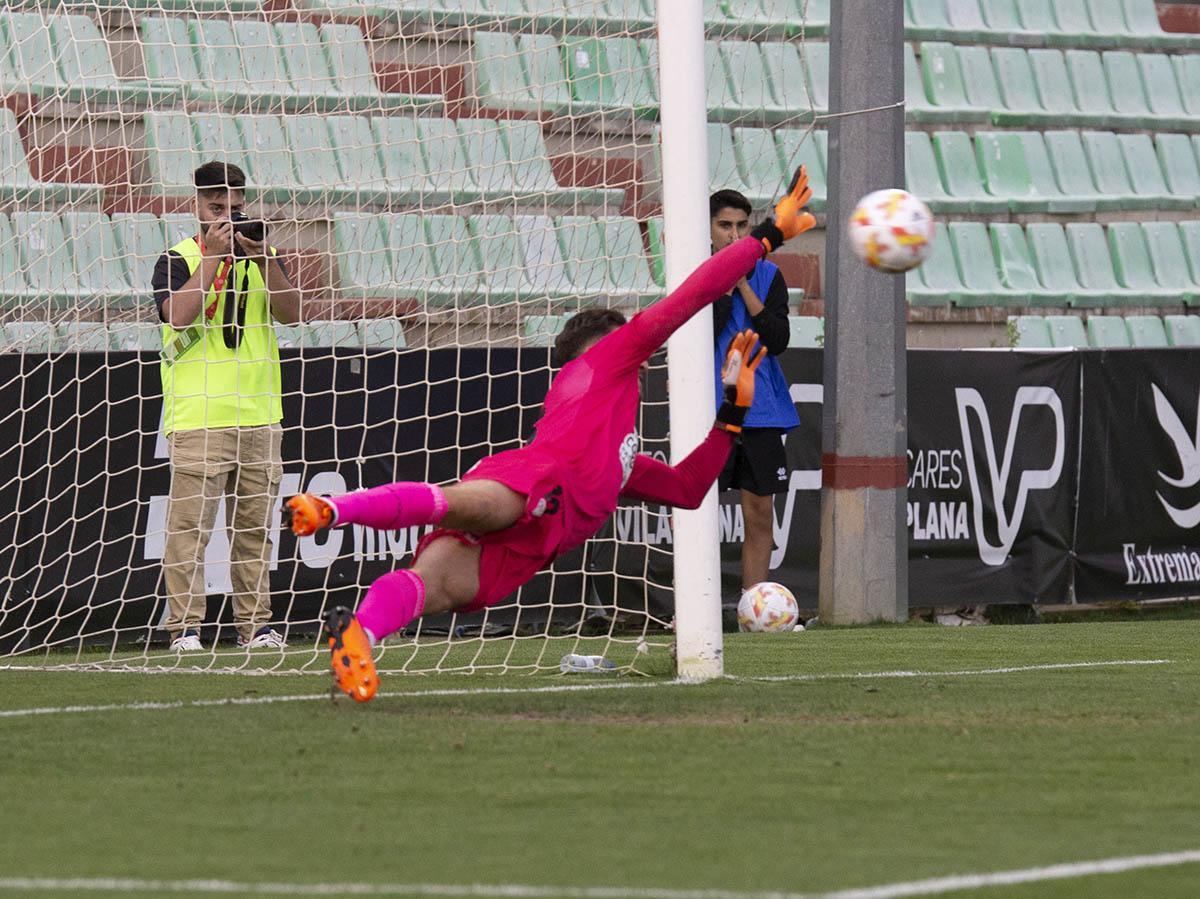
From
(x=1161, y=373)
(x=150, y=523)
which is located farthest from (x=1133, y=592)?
(x=150, y=523)

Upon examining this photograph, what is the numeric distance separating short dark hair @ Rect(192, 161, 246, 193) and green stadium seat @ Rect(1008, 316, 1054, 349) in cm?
789

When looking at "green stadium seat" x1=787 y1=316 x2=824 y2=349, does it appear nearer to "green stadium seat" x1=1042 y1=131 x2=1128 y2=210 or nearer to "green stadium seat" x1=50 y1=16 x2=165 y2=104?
"green stadium seat" x1=1042 y1=131 x2=1128 y2=210

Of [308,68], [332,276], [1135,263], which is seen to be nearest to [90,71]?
[308,68]

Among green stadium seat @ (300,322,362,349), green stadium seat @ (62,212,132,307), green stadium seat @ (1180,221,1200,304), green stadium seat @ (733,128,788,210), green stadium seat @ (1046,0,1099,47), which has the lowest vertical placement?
green stadium seat @ (300,322,362,349)

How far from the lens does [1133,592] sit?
39.3ft

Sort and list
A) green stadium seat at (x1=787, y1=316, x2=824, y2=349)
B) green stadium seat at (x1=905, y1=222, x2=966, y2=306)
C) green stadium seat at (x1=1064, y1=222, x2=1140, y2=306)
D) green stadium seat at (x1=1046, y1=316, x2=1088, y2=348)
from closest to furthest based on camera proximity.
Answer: green stadium seat at (x1=787, y1=316, x2=824, y2=349)
green stadium seat at (x1=905, y1=222, x2=966, y2=306)
green stadium seat at (x1=1046, y1=316, x2=1088, y2=348)
green stadium seat at (x1=1064, y1=222, x2=1140, y2=306)

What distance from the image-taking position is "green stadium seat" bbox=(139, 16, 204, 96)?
927 cm

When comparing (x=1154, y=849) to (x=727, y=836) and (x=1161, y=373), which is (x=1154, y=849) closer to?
(x=727, y=836)

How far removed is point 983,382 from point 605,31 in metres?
3.82

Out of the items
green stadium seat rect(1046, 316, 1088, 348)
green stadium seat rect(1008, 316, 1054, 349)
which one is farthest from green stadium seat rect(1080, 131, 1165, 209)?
green stadium seat rect(1008, 316, 1054, 349)

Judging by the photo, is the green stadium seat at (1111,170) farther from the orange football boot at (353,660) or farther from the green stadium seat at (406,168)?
the orange football boot at (353,660)

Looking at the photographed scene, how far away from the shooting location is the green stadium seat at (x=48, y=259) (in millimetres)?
9148

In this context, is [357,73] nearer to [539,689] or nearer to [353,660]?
[539,689]

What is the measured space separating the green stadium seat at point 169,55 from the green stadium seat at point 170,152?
16cm
